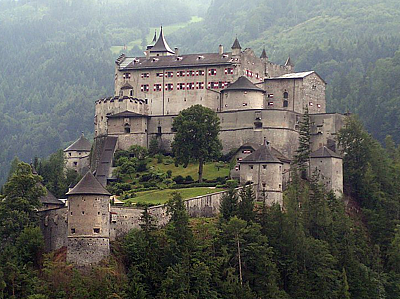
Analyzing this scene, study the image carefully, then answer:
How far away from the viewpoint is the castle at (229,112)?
319 ft

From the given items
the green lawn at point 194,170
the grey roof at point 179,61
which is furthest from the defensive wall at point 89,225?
the grey roof at point 179,61

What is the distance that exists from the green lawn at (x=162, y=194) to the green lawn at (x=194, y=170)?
21.5 feet

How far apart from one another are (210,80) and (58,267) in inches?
1825

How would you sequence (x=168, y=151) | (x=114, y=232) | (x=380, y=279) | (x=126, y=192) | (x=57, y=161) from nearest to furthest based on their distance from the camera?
(x=114, y=232), (x=380, y=279), (x=126, y=192), (x=168, y=151), (x=57, y=161)

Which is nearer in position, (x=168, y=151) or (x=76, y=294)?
(x=76, y=294)

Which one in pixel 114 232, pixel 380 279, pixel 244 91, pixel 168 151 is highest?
pixel 244 91

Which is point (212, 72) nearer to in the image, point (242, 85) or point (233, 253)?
point (242, 85)

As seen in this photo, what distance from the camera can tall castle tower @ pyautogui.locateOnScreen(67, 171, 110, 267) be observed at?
75.4m

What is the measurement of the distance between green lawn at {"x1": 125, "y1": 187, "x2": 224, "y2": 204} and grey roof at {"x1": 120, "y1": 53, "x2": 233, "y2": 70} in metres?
25.5

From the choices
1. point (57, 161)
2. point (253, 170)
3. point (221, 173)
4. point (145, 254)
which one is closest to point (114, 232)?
point (145, 254)

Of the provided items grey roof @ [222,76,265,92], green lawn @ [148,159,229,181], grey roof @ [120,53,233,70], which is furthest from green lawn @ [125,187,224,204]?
grey roof @ [120,53,233,70]

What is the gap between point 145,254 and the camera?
77.4 meters

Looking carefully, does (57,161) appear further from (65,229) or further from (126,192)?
(65,229)

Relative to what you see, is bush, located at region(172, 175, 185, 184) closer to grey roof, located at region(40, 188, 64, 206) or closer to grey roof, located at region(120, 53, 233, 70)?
grey roof, located at region(40, 188, 64, 206)
